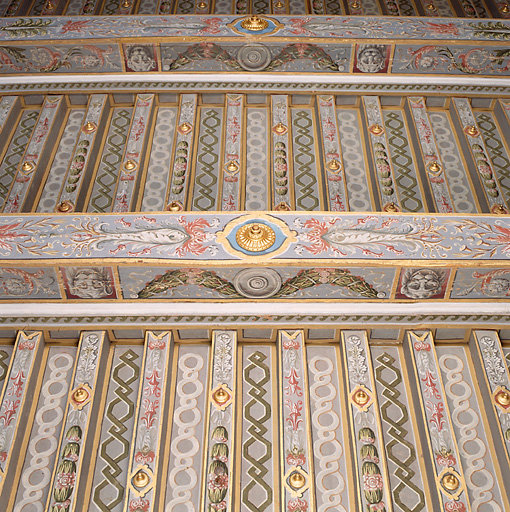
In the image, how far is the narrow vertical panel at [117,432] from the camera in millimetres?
3846

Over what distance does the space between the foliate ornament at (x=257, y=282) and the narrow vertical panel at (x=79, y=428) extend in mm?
907

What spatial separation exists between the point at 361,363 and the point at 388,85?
2883 millimetres

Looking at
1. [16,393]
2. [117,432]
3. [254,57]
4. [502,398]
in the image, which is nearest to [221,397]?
[117,432]

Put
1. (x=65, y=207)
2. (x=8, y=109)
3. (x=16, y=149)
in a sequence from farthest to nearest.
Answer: (x=8, y=109) < (x=16, y=149) < (x=65, y=207)

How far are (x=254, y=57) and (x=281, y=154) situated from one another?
113 cm

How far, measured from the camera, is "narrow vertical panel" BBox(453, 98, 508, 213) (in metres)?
5.31

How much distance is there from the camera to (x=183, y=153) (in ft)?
18.7

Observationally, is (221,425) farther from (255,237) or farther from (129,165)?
(129,165)

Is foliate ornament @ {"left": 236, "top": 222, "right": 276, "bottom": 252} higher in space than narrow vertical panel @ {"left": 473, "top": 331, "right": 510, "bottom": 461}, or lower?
higher

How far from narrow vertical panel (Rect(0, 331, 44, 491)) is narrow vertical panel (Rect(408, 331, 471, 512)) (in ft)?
7.40

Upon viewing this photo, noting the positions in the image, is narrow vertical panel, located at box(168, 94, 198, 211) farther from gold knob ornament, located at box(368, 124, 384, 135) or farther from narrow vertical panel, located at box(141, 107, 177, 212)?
gold knob ornament, located at box(368, 124, 384, 135)

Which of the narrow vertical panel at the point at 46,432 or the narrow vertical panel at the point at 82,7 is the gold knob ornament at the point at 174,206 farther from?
the narrow vertical panel at the point at 82,7

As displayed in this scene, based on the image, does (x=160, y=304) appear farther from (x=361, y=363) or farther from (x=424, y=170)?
(x=424, y=170)

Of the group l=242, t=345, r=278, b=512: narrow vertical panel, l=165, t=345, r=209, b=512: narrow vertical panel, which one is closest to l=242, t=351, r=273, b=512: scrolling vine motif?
l=242, t=345, r=278, b=512: narrow vertical panel
